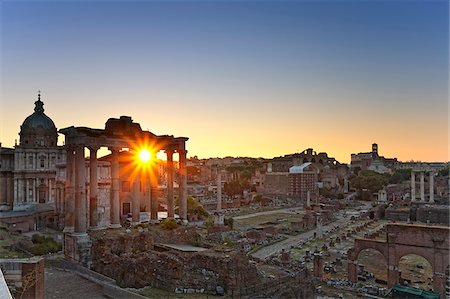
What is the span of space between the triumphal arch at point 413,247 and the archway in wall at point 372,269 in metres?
1.49

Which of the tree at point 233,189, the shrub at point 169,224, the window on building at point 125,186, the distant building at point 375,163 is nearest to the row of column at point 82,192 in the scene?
the shrub at point 169,224

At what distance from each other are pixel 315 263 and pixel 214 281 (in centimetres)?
1296

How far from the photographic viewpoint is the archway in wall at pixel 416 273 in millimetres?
26562

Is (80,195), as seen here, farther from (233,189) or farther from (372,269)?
(233,189)

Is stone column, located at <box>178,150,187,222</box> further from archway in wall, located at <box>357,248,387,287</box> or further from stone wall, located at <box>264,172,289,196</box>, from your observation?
stone wall, located at <box>264,172,289,196</box>

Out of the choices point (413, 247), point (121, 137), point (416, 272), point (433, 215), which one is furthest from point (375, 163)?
point (121, 137)

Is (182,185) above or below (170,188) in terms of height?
above

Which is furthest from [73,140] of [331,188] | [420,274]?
[331,188]

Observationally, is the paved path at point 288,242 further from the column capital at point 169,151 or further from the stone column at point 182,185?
the column capital at point 169,151

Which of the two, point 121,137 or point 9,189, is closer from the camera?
point 121,137

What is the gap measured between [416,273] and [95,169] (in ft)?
78.7

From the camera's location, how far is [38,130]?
46438mm

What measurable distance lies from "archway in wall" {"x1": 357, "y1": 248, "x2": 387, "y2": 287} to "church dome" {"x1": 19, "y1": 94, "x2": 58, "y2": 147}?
36.2 meters

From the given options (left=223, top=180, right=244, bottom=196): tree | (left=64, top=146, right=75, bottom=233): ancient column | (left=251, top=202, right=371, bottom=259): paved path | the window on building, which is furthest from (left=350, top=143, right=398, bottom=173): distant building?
(left=64, top=146, right=75, bottom=233): ancient column
